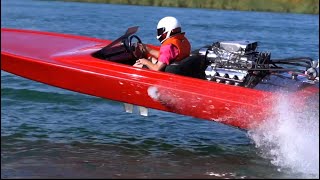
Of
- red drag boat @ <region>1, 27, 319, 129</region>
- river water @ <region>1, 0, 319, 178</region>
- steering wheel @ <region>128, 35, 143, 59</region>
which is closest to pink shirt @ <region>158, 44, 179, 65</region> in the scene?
red drag boat @ <region>1, 27, 319, 129</region>

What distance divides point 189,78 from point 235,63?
674mm

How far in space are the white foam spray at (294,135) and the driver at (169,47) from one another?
1255mm

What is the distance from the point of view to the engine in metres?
7.75

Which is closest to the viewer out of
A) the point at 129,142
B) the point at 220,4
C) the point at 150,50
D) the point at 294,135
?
the point at 294,135

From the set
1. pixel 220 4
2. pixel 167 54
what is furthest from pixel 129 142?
pixel 220 4

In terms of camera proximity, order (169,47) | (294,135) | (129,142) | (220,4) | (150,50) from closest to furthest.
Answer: (294,135) < (169,47) < (150,50) < (129,142) < (220,4)

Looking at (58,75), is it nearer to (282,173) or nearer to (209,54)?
(209,54)

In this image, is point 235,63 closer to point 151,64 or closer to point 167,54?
point 167,54

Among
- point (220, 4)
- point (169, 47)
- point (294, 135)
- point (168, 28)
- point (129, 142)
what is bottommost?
point (129, 142)

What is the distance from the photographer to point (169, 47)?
7840 mm

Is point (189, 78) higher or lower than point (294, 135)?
higher

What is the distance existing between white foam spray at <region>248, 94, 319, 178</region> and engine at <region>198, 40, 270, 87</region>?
2.06ft

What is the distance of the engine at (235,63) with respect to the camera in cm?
775

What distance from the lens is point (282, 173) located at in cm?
750
